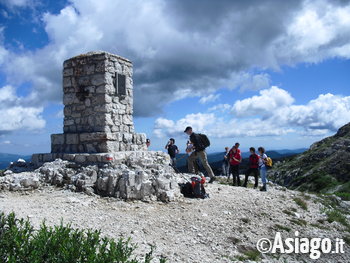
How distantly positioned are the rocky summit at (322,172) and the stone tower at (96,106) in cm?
1680

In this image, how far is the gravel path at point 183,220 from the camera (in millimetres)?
7148

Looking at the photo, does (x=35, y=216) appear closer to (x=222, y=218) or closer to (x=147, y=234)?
(x=147, y=234)

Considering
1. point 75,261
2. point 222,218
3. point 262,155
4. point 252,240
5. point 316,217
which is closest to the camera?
point 75,261

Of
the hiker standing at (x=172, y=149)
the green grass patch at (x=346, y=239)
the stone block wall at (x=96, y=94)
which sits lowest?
the green grass patch at (x=346, y=239)

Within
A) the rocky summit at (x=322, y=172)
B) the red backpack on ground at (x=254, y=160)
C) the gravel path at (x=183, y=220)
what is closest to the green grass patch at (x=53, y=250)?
the gravel path at (x=183, y=220)

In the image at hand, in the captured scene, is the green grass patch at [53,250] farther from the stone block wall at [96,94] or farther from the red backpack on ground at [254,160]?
the red backpack on ground at [254,160]

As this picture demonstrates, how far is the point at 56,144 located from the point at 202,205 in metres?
6.30

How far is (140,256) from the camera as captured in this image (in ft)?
20.0

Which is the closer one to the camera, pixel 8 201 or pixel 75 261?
pixel 75 261

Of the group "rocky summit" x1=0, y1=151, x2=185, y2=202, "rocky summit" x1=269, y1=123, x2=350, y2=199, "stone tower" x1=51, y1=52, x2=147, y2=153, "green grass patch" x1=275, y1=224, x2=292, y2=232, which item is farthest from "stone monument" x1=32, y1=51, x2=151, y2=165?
"rocky summit" x1=269, y1=123, x2=350, y2=199

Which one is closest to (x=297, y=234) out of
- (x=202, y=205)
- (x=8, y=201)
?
(x=202, y=205)

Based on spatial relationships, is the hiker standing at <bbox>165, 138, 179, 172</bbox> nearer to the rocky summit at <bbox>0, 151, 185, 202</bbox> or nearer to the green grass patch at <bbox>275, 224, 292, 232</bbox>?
the rocky summit at <bbox>0, 151, 185, 202</bbox>

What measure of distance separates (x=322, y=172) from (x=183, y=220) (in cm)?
2453

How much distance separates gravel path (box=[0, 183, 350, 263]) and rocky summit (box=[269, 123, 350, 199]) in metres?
13.5
